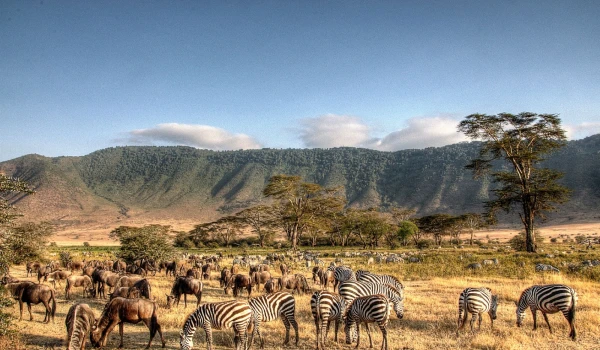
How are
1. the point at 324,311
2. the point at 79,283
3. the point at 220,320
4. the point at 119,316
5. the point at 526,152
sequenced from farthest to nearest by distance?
the point at 526,152 < the point at 79,283 < the point at 324,311 < the point at 119,316 < the point at 220,320

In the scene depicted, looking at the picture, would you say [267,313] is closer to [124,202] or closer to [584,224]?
[584,224]

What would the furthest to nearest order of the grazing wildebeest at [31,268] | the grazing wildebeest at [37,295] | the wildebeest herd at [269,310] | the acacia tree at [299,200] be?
the acacia tree at [299,200] < the grazing wildebeest at [31,268] < the grazing wildebeest at [37,295] < the wildebeest herd at [269,310]

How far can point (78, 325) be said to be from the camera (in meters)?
9.12

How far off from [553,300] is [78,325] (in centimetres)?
1281

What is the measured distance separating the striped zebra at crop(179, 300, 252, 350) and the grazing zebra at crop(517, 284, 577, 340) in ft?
28.3

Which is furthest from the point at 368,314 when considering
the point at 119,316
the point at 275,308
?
the point at 119,316

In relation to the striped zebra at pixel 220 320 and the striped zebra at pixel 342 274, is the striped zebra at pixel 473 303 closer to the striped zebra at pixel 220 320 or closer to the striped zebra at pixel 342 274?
the striped zebra at pixel 220 320

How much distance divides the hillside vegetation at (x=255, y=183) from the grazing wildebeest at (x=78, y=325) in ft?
395

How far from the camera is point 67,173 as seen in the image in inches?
7111

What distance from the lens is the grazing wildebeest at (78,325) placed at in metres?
8.98

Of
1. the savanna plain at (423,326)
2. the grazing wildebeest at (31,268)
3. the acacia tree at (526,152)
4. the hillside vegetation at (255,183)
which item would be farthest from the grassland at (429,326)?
the hillside vegetation at (255,183)

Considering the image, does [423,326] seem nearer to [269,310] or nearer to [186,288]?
[269,310]

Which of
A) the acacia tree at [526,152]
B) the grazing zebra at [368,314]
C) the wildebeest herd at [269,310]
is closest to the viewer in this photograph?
the wildebeest herd at [269,310]

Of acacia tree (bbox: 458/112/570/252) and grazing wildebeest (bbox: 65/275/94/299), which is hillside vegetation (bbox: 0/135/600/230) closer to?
acacia tree (bbox: 458/112/570/252)
